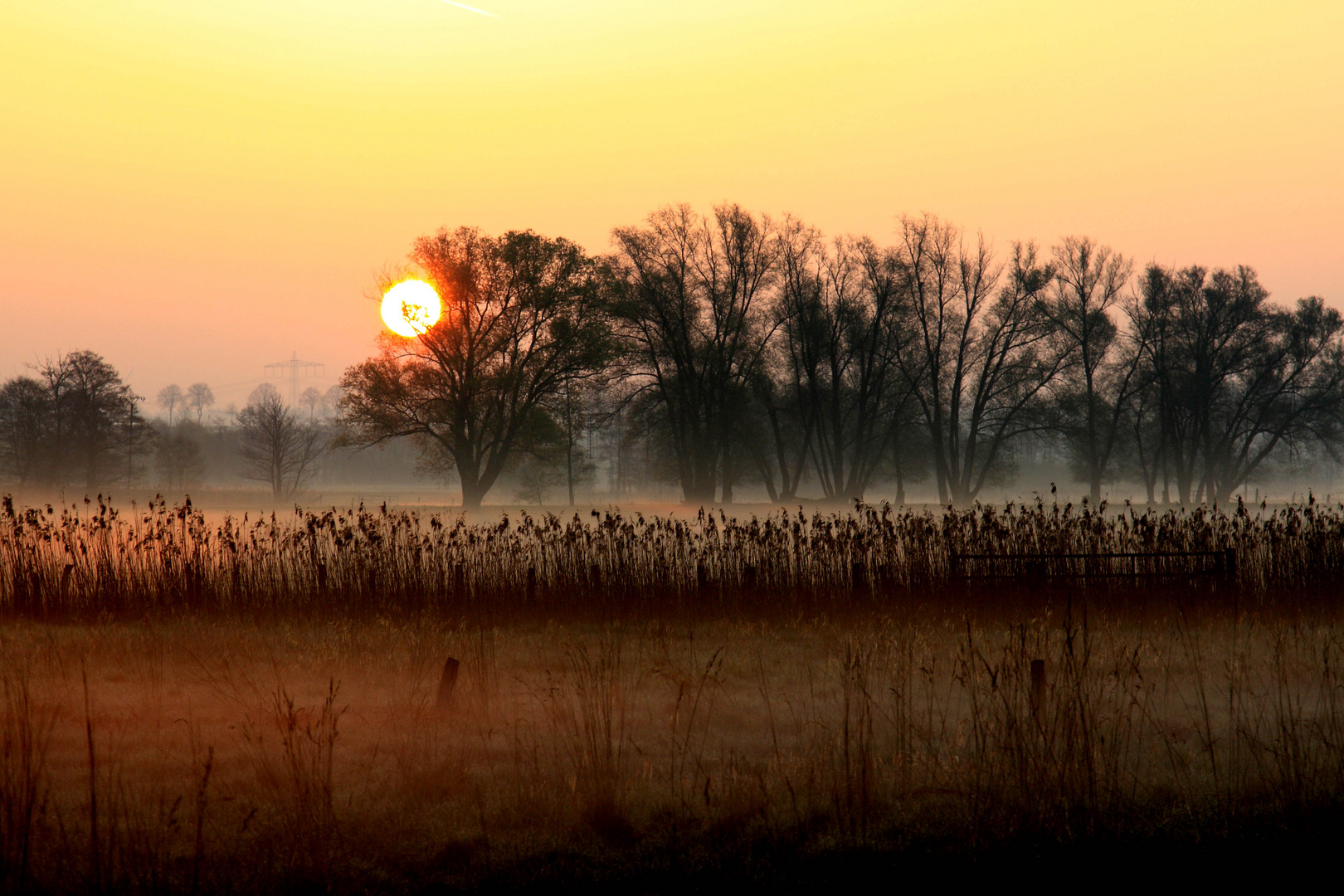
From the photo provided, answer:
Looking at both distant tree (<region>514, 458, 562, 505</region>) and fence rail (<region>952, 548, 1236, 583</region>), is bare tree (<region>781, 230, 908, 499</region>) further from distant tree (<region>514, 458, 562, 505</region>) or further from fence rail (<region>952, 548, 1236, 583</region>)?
fence rail (<region>952, 548, 1236, 583</region>)

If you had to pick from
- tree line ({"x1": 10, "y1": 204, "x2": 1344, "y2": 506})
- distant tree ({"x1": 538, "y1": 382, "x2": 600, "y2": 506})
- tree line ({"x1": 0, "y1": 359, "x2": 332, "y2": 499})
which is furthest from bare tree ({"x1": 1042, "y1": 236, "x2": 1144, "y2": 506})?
tree line ({"x1": 0, "y1": 359, "x2": 332, "y2": 499})

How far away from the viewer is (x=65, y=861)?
13.9 ft

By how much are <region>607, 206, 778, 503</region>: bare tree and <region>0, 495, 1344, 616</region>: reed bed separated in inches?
1093

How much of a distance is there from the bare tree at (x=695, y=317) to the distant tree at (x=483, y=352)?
289 centimetres

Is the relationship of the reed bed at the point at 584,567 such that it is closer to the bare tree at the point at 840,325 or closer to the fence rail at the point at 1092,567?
the fence rail at the point at 1092,567

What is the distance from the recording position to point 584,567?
37.9 feet

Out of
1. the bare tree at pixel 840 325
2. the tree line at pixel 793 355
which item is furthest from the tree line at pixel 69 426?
the bare tree at pixel 840 325

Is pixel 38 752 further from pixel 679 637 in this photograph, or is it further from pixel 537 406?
pixel 537 406

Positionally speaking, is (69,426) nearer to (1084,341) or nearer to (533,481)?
(533,481)

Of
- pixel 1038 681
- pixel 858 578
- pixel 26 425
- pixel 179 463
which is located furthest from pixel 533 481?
pixel 1038 681

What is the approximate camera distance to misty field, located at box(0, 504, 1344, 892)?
14.6 feet

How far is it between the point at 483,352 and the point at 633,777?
32.4 metres

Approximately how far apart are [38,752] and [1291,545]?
13.4 meters

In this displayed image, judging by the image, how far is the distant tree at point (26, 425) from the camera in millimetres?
47594
